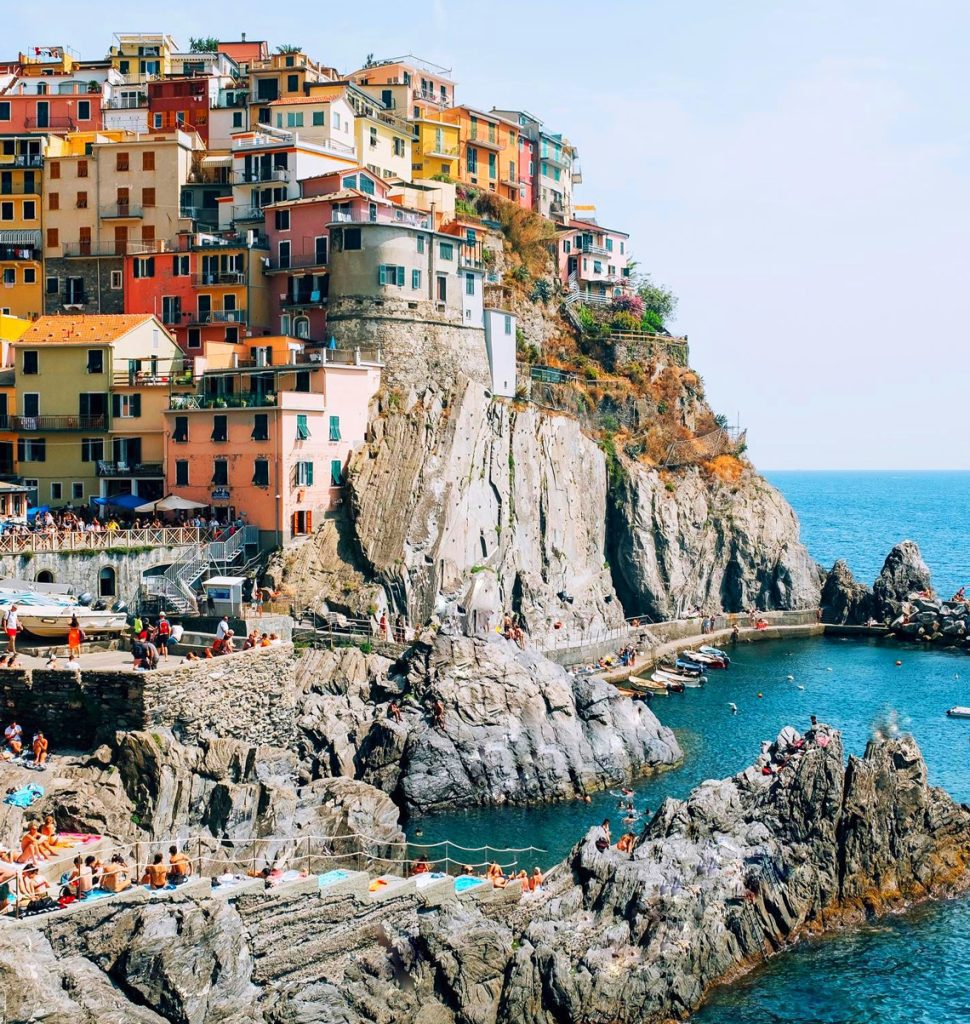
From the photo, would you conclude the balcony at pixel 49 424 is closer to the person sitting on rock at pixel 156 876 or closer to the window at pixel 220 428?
the window at pixel 220 428

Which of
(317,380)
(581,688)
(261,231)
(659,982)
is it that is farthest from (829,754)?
(261,231)

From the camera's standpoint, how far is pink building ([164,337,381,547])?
67875 mm

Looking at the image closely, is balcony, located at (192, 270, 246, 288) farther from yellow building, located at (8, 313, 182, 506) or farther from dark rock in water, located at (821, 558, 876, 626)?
dark rock in water, located at (821, 558, 876, 626)

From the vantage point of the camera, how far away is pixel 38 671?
160 feet

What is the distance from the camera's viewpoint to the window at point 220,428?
69000mm

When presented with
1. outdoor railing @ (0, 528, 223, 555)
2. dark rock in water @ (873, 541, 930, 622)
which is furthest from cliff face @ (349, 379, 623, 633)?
dark rock in water @ (873, 541, 930, 622)

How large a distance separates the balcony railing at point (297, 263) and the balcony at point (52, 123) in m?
23.7

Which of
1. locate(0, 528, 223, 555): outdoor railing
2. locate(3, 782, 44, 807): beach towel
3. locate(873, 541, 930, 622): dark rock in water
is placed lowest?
locate(3, 782, 44, 807): beach towel

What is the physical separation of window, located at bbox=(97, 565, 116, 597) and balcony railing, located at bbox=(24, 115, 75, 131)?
43.7 meters

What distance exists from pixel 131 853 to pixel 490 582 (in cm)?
3875

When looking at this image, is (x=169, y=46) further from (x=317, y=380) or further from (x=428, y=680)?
(x=428, y=680)

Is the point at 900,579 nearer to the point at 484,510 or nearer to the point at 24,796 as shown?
the point at 484,510

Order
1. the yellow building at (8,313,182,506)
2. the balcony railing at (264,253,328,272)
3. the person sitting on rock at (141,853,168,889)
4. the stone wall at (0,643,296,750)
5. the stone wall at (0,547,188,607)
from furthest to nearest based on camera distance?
1. the balcony railing at (264,253,328,272)
2. the yellow building at (8,313,182,506)
3. the stone wall at (0,547,188,607)
4. the stone wall at (0,643,296,750)
5. the person sitting on rock at (141,853,168,889)

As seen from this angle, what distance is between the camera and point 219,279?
259ft
